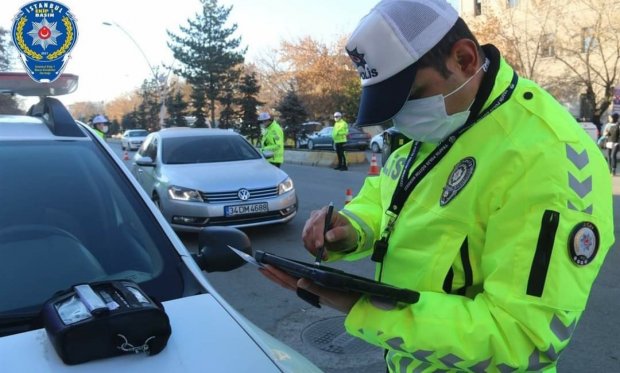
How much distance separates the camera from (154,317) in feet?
5.04

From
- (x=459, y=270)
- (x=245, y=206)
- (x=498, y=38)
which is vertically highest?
(x=498, y=38)

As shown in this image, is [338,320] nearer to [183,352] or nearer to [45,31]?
[183,352]

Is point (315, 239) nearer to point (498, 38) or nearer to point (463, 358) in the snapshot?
point (463, 358)

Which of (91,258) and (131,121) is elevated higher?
(91,258)

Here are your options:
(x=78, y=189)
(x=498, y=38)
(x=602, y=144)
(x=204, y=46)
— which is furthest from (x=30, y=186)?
(x=204, y=46)

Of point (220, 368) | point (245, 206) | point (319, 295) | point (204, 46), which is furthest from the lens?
point (204, 46)

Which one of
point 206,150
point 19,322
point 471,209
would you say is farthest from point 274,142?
point 471,209

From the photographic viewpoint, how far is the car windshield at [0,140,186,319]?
1.98m

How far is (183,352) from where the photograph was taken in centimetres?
153

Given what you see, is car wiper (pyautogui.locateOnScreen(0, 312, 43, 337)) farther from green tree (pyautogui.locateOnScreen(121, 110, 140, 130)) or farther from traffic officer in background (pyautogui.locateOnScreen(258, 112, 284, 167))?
green tree (pyautogui.locateOnScreen(121, 110, 140, 130))

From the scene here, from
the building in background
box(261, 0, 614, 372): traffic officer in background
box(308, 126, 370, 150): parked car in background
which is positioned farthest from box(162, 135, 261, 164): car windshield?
the building in background

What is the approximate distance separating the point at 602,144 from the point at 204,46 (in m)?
34.1

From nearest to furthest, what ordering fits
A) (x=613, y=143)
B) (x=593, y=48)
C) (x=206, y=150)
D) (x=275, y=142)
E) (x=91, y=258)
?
(x=91, y=258), (x=206, y=150), (x=275, y=142), (x=613, y=143), (x=593, y=48)

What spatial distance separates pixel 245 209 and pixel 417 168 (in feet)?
19.1
